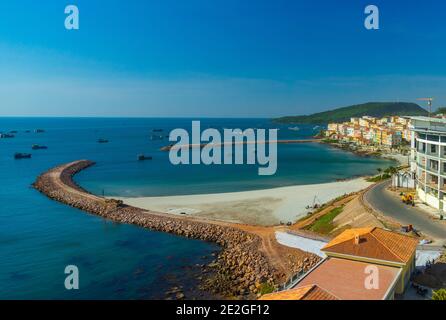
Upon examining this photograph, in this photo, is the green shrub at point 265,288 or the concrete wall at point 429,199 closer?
the green shrub at point 265,288

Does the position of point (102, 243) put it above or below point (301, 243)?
below

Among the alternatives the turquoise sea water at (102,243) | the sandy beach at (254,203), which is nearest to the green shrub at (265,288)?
the turquoise sea water at (102,243)

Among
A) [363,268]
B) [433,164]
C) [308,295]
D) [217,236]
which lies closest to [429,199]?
[433,164]

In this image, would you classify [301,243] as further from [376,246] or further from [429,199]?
[429,199]

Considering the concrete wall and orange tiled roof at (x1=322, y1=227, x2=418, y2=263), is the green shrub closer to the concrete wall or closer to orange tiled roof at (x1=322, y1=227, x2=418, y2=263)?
orange tiled roof at (x1=322, y1=227, x2=418, y2=263)

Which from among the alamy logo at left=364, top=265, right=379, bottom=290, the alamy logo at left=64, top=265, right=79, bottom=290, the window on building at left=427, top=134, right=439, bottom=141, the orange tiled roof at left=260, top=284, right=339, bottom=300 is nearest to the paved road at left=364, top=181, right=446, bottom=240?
the window on building at left=427, top=134, right=439, bottom=141

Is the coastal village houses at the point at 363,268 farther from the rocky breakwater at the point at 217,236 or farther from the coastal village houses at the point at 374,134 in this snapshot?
the coastal village houses at the point at 374,134
